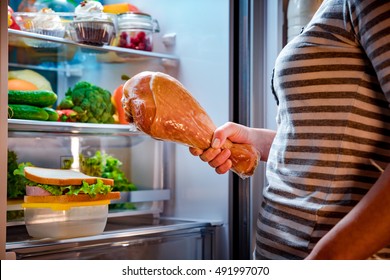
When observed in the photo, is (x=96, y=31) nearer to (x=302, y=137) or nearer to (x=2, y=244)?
(x=2, y=244)

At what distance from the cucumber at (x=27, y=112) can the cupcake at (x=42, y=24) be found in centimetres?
24

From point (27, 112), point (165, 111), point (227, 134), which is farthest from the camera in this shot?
point (27, 112)

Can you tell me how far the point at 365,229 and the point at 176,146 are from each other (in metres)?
1.65

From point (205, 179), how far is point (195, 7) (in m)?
0.62

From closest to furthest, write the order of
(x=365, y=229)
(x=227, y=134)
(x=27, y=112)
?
(x=365, y=229)
(x=227, y=134)
(x=27, y=112)

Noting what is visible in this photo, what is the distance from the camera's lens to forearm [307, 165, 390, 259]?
2.73 ft

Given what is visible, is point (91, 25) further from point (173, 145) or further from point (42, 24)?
point (173, 145)

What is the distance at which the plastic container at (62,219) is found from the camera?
1.89 m

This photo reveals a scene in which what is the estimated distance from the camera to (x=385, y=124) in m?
0.98

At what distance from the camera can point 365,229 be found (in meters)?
0.84

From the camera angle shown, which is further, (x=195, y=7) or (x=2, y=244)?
(x=195, y=7)

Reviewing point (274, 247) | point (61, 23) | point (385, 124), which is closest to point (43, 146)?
point (61, 23)

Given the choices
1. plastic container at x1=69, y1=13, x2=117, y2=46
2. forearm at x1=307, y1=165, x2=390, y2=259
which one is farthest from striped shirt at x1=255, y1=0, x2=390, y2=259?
plastic container at x1=69, y1=13, x2=117, y2=46

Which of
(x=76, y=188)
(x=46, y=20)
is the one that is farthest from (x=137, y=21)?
(x=76, y=188)
